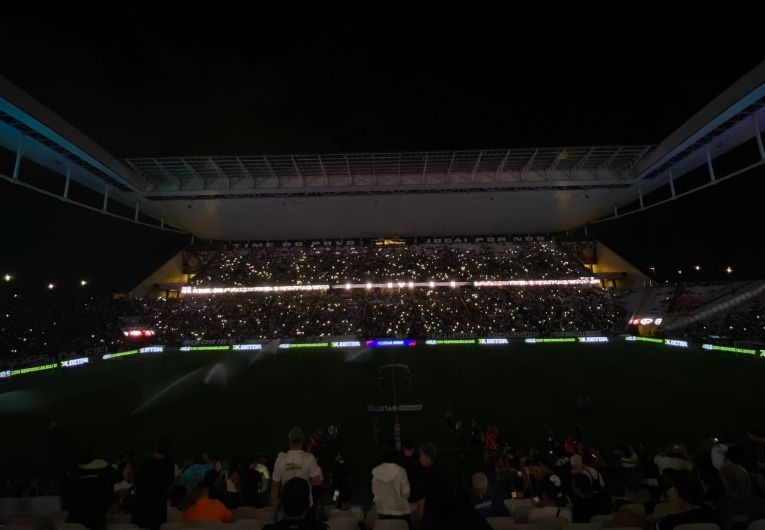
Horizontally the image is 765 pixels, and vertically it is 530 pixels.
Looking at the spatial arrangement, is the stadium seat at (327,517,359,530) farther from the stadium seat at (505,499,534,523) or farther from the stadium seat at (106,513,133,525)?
the stadium seat at (106,513,133,525)

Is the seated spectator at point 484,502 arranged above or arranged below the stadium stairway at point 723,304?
below

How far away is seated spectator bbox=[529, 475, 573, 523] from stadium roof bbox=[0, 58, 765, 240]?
26528mm

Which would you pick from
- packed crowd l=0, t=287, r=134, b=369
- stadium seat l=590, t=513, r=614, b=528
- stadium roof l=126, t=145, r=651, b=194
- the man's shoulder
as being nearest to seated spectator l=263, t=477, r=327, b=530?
the man's shoulder

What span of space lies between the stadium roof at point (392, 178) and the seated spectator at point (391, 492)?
27.2 meters

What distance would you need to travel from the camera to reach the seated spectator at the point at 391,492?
466 cm

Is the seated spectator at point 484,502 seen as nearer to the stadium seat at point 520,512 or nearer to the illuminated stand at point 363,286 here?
the stadium seat at point 520,512

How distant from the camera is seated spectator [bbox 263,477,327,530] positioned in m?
2.70

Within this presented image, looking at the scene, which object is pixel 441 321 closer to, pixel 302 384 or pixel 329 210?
pixel 329 210

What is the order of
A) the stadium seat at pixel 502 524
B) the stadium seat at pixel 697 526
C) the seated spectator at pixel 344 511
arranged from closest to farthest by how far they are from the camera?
the stadium seat at pixel 697 526 < the stadium seat at pixel 502 524 < the seated spectator at pixel 344 511

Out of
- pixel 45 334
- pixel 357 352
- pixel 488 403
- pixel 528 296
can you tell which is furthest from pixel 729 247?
pixel 45 334

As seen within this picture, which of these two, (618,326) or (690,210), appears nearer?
(690,210)

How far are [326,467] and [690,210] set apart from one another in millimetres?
43351

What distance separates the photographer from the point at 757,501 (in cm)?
370

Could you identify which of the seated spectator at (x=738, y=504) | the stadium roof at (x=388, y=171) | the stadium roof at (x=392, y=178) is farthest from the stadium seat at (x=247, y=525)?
the stadium roof at (x=388, y=171)
